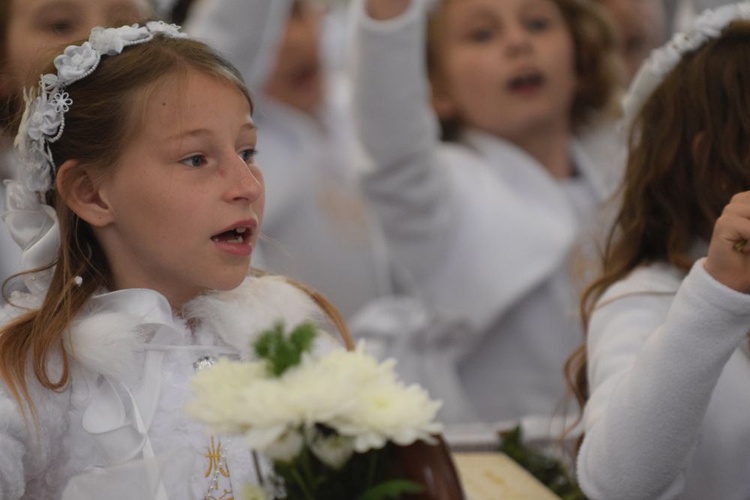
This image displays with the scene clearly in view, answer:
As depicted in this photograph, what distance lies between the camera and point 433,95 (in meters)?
3.47

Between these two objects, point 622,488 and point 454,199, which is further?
point 454,199

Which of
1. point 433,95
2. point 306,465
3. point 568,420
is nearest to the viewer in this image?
point 306,465

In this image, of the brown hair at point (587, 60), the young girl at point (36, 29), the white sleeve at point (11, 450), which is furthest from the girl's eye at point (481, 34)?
the white sleeve at point (11, 450)

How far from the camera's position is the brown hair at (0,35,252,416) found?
63.9 inches

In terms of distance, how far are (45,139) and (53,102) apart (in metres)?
0.05

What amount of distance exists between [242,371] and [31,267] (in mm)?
656

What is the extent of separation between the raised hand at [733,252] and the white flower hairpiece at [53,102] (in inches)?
32.2

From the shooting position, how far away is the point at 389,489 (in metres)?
1.14

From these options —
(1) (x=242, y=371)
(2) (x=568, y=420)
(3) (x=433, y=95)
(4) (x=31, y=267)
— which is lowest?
(2) (x=568, y=420)

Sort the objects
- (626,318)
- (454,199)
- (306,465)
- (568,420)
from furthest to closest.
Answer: (454,199)
(568,420)
(626,318)
(306,465)

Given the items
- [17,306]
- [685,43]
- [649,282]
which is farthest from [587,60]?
[17,306]

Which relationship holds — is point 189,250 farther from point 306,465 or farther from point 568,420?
point 568,420

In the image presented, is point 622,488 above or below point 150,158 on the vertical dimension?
below

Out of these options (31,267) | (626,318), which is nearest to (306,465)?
(31,267)
